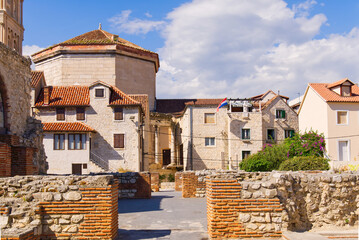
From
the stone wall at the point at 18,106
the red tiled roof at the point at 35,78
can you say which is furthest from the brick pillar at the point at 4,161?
the red tiled roof at the point at 35,78

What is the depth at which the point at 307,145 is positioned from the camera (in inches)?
1395

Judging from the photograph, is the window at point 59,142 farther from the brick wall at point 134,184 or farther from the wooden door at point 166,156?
the wooden door at point 166,156

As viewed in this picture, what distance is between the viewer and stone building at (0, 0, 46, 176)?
43.0 feet

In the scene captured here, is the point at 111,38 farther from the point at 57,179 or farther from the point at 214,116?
the point at 57,179

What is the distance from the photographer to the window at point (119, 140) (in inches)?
1380

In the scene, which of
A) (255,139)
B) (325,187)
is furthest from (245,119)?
(325,187)

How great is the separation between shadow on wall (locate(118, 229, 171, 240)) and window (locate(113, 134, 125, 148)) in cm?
2594

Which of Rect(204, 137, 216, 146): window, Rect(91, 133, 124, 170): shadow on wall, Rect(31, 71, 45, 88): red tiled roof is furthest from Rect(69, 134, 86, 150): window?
Rect(204, 137, 216, 146): window

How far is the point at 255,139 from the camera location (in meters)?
41.4

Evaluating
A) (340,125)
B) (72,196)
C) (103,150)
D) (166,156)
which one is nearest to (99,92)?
(103,150)

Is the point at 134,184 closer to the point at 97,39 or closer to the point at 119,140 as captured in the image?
the point at 119,140

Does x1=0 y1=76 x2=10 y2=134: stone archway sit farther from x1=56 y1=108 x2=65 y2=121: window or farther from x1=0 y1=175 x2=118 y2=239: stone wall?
x1=56 y1=108 x2=65 y2=121: window

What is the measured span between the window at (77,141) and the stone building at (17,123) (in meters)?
16.9

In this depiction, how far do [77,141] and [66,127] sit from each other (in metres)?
1.57
